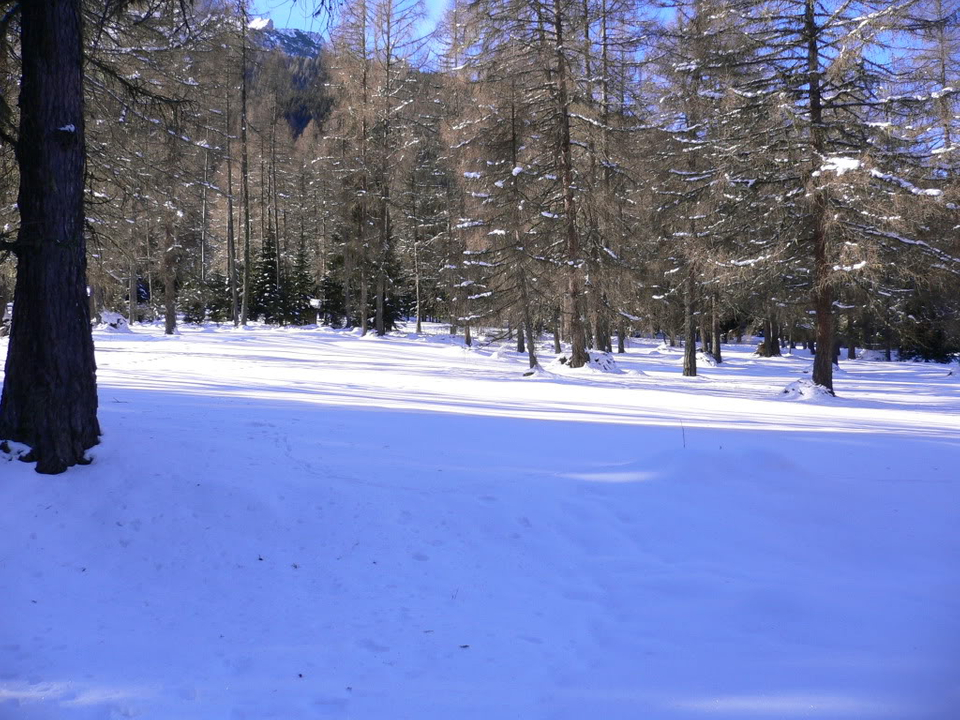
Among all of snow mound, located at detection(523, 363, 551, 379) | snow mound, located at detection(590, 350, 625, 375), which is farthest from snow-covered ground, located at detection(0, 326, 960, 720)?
snow mound, located at detection(590, 350, 625, 375)

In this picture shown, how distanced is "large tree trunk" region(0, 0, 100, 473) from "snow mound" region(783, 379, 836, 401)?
13.1m

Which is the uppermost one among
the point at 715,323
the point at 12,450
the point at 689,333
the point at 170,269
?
the point at 170,269

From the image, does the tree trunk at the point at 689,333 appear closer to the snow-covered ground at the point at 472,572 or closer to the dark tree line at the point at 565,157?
the dark tree line at the point at 565,157

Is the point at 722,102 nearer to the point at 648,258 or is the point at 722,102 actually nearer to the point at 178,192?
the point at 648,258

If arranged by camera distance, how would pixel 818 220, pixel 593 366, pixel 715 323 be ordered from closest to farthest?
pixel 818 220 → pixel 593 366 → pixel 715 323

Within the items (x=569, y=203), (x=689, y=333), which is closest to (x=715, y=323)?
(x=689, y=333)

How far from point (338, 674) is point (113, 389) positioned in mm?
7166

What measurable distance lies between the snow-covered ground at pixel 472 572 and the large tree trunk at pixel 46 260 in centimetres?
38

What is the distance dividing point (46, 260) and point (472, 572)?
12.9 feet

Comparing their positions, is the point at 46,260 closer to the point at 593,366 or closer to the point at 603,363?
the point at 593,366

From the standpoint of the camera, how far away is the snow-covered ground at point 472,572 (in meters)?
3.12

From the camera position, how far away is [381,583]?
416cm

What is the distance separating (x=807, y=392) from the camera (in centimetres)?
1377

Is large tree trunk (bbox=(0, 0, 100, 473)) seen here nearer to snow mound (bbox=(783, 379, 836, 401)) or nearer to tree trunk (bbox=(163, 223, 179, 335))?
snow mound (bbox=(783, 379, 836, 401))
